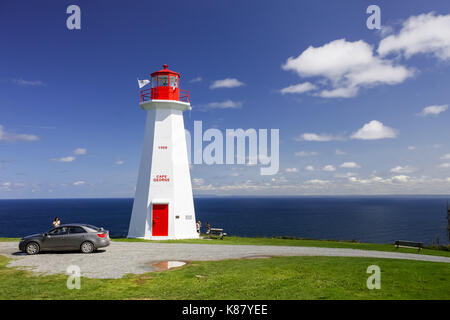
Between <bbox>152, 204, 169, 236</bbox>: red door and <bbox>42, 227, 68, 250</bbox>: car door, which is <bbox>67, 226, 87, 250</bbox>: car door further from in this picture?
<bbox>152, 204, 169, 236</bbox>: red door

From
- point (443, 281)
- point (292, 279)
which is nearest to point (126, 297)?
point (292, 279)

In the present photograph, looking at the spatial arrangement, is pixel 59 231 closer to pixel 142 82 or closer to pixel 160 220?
pixel 160 220

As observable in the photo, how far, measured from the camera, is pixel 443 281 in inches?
417

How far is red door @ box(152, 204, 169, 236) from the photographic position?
25125 mm

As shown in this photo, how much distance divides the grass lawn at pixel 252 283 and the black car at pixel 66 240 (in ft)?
10.6

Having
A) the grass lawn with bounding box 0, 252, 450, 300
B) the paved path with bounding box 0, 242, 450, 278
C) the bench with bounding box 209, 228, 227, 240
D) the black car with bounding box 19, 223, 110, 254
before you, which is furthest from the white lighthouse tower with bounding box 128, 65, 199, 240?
the grass lawn with bounding box 0, 252, 450, 300

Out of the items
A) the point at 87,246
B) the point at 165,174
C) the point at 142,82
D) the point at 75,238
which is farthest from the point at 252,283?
the point at 142,82

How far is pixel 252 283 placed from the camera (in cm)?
1051

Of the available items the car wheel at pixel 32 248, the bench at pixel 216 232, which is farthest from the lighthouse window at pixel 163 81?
the car wheel at pixel 32 248

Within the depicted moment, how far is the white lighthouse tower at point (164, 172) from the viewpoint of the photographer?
995 inches
